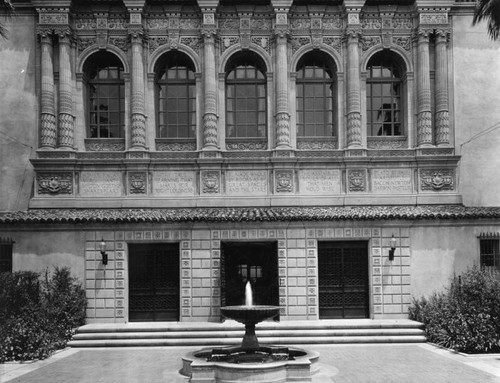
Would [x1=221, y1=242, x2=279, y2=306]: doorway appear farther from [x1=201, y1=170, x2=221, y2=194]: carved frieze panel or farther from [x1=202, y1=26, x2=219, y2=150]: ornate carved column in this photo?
[x1=202, y1=26, x2=219, y2=150]: ornate carved column

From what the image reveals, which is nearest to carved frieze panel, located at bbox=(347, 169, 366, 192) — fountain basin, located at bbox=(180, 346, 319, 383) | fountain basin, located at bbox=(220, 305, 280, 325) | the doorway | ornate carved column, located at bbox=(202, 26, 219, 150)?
the doorway

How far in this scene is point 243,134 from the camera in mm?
25234

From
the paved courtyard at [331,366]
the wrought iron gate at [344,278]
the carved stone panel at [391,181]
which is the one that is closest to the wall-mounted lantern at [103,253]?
the paved courtyard at [331,366]

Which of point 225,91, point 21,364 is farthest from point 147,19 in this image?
point 21,364

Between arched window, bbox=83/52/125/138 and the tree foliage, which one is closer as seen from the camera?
the tree foliage

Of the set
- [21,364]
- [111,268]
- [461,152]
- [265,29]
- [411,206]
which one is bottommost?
[21,364]

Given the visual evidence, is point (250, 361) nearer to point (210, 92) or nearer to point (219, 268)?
point (219, 268)

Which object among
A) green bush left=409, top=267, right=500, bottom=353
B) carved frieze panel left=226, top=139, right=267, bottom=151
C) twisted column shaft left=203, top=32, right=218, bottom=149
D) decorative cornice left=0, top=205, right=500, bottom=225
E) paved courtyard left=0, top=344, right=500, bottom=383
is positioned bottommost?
paved courtyard left=0, top=344, right=500, bottom=383

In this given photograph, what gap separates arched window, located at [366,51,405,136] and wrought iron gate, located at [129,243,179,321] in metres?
10.5

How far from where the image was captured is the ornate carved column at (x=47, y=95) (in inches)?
944

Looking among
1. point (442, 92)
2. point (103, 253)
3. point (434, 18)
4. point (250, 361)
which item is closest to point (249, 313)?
point (250, 361)

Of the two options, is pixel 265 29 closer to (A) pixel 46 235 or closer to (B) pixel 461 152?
(B) pixel 461 152

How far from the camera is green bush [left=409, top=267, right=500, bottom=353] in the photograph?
56.9ft

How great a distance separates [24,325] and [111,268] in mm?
4858
